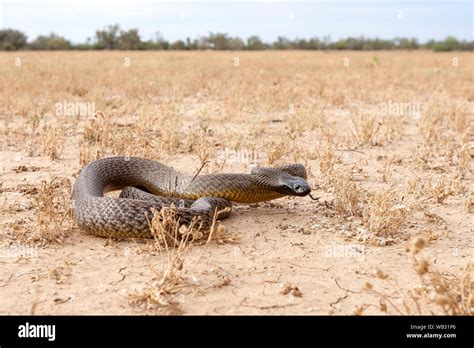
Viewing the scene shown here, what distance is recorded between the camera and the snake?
4836 millimetres

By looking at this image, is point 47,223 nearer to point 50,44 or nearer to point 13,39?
point 13,39

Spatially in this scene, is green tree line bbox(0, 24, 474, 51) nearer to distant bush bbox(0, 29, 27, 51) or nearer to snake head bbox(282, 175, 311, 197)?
distant bush bbox(0, 29, 27, 51)

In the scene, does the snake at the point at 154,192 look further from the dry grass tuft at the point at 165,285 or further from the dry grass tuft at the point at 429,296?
the dry grass tuft at the point at 429,296

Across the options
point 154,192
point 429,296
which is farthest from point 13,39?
point 429,296

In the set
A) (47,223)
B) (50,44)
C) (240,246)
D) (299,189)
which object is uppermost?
(50,44)

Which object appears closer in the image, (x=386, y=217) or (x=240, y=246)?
(x=240, y=246)

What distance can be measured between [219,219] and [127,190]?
100cm

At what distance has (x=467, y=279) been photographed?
12.1 ft

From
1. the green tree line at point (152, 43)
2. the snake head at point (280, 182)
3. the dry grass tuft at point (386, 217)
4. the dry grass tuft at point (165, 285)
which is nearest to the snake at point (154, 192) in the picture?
the snake head at point (280, 182)

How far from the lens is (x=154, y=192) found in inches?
243

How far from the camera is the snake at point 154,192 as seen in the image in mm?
4836
